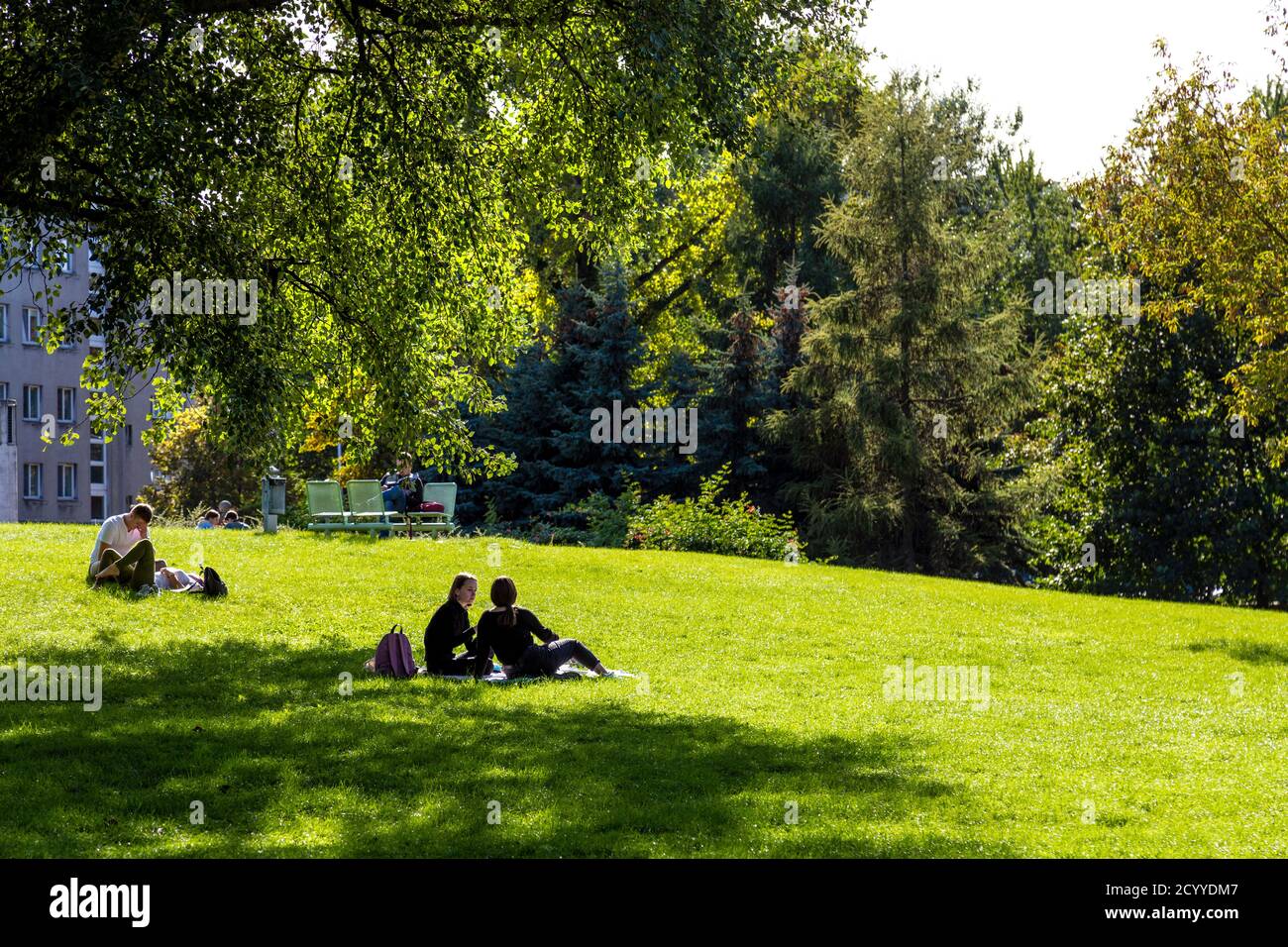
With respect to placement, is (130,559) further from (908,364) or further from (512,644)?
(908,364)

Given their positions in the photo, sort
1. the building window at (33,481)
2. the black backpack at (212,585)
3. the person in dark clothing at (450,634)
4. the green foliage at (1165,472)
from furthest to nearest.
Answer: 1. the building window at (33,481)
2. the green foliage at (1165,472)
3. the black backpack at (212,585)
4. the person in dark clothing at (450,634)

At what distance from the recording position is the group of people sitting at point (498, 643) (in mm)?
14305

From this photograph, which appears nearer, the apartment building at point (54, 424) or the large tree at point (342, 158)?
the large tree at point (342, 158)

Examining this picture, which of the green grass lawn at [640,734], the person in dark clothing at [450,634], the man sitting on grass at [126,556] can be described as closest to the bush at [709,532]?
the green grass lawn at [640,734]

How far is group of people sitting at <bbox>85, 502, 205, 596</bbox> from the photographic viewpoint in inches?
717

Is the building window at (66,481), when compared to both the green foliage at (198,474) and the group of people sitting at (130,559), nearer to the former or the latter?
the green foliage at (198,474)

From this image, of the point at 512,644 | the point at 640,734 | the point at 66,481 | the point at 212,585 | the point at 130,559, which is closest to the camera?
the point at 640,734

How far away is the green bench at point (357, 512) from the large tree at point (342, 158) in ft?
30.2

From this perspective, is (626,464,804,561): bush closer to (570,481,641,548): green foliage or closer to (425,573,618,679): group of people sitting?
(570,481,641,548): green foliage

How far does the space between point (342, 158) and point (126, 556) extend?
618 centimetres

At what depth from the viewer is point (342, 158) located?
55.7 feet

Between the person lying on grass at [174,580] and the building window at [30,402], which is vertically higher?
the building window at [30,402]

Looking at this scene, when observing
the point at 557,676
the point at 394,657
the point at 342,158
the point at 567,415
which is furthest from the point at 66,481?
the point at 557,676

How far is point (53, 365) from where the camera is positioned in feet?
255
